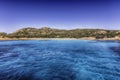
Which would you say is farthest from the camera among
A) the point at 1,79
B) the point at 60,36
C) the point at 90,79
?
the point at 60,36

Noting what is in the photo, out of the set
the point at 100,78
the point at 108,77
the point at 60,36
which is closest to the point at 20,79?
the point at 100,78

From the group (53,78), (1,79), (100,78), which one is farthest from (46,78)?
(100,78)

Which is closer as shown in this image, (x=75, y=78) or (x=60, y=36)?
(x=75, y=78)

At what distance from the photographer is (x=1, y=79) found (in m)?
10.8

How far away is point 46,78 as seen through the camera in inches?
456

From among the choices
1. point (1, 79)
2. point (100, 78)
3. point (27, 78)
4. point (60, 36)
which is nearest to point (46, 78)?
point (27, 78)

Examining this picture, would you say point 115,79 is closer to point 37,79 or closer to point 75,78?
point 75,78

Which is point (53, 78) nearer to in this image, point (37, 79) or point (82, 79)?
point (37, 79)

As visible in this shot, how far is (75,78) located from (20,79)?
4.55 meters

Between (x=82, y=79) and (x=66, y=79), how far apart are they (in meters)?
1.35

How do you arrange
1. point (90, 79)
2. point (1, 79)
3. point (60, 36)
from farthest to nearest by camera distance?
point (60, 36) → point (90, 79) → point (1, 79)

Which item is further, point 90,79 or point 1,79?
point 90,79

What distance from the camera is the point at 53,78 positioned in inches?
458

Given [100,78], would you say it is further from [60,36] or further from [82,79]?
[60,36]
